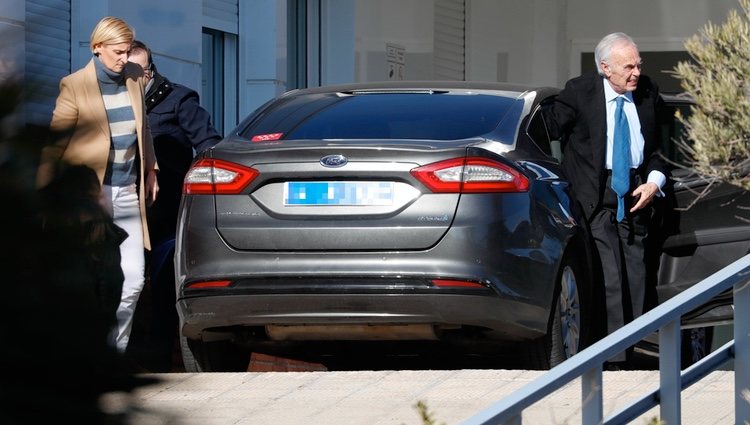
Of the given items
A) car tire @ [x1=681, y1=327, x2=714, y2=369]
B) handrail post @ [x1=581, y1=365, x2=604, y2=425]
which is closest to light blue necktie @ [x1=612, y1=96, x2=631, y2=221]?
car tire @ [x1=681, y1=327, x2=714, y2=369]

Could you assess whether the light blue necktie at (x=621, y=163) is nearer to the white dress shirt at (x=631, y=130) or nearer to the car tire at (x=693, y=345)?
the white dress shirt at (x=631, y=130)

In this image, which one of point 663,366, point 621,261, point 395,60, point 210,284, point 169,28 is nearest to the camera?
point 663,366

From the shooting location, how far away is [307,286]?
6262mm

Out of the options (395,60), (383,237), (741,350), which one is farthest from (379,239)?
(395,60)

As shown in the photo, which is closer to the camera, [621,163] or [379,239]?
[379,239]

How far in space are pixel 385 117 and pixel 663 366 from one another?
282 centimetres

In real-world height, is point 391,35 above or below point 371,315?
above

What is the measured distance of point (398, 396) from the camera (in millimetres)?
5859

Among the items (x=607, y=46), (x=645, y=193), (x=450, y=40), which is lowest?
(x=645, y=193)

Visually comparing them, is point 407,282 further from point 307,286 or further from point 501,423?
point 501,423

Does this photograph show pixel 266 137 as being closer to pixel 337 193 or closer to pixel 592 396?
pixel 337 193

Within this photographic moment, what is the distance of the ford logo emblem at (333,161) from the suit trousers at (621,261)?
1649mm

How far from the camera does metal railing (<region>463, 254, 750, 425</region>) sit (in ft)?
11.2

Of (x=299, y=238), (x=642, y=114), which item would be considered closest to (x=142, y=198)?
(x=299, y=238)
